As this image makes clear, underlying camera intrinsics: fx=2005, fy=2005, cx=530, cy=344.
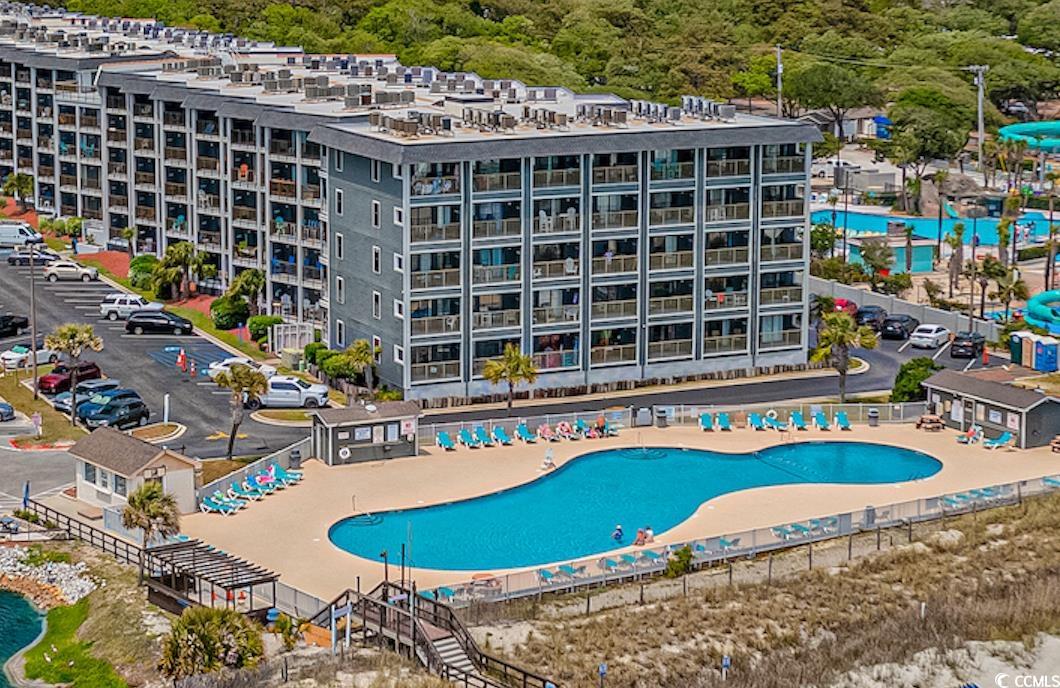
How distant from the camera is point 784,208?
104 metres

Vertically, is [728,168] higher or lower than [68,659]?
higher

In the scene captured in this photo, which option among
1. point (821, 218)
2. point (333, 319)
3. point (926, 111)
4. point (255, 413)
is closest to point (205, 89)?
point (333, 319)

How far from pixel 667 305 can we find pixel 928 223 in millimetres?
60819

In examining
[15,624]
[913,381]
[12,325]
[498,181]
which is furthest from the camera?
[12,325]

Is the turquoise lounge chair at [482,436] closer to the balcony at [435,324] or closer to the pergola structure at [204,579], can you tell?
the balcony at [435,324]

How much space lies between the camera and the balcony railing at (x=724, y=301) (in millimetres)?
103312

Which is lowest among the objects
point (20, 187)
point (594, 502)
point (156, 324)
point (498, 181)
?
point (594, 502)

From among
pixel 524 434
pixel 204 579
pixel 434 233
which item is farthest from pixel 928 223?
pixel 204 579

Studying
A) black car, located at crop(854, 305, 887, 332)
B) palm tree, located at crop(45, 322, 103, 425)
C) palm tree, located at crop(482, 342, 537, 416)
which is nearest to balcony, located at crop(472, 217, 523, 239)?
palm tree, located at crop(482, 342, 537, 416)

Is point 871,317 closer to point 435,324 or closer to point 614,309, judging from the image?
point 614,309

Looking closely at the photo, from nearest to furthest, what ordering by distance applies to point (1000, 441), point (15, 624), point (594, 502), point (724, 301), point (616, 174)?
point (15, 624)
point (594, 502)
point (1000, 441)
point (616, 174)
point (724, 301)

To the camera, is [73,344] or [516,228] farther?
[516,228]

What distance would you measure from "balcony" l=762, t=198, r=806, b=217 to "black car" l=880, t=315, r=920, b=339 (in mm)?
12294

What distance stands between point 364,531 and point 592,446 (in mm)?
15602
